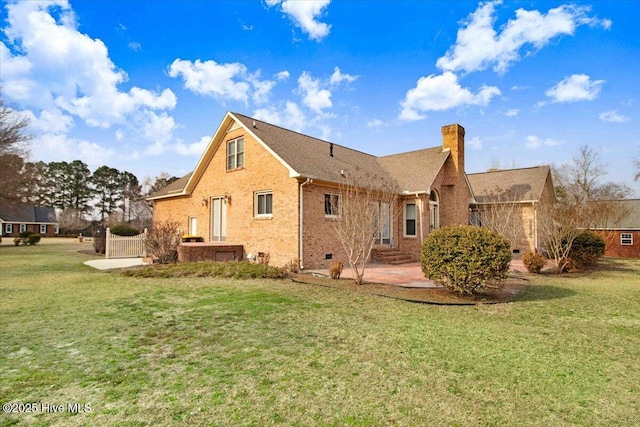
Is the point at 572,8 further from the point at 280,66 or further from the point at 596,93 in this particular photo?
the point at 280,66

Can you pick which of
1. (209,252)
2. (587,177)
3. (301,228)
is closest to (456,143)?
(301,228)

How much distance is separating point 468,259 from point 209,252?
10635 millimetres

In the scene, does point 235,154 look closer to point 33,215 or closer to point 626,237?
point 626,237

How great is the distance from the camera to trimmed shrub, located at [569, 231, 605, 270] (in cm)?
1547

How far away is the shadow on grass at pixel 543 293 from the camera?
346 inches

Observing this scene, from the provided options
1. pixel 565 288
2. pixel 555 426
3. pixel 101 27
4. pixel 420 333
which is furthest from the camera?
pixel 101 27

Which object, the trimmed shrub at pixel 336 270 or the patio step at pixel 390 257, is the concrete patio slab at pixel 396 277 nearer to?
the trimmed shrub at pixel 336 270

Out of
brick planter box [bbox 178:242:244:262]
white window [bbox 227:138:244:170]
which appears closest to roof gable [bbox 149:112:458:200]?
white window [bbox 227:138:244:170]

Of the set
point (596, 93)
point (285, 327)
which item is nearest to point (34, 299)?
point (285, 327)

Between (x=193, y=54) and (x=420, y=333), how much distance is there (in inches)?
630

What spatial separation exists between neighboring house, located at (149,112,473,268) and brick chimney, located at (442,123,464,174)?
0.17ft

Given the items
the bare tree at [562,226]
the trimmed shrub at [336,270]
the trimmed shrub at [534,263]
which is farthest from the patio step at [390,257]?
the bare tree at [562,226]

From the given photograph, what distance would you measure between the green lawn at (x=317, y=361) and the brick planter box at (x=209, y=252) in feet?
19.5

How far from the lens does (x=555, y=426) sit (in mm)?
3002
